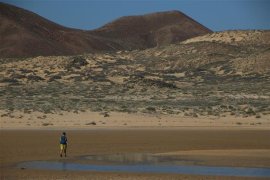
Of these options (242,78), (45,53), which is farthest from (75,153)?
(45,53)

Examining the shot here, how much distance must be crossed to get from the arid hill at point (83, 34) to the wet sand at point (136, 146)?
3310 inches

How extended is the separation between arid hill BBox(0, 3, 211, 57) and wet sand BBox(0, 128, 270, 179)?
84.1 meters

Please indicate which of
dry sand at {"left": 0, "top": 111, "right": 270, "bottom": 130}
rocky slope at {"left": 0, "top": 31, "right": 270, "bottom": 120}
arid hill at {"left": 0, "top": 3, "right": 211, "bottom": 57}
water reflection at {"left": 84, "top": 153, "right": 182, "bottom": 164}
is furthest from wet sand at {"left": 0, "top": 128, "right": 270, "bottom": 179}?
arid hill at {"left": 0, "top": 3, "right": 211, "bottom": 57}

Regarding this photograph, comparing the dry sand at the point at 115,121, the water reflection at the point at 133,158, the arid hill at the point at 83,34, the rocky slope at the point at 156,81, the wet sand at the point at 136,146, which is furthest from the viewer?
the arid hill at the point at 83,34

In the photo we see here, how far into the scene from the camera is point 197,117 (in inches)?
1517

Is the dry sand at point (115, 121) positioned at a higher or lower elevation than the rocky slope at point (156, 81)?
lower

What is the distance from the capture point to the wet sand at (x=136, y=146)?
54.9 ft

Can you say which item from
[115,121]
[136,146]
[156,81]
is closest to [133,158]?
[136,146]

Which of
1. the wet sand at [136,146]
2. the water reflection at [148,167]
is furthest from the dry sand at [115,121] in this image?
the water reflection at [148,167]

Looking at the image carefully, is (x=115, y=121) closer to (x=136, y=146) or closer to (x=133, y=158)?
(x=136, y=146)

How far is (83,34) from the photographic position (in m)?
139

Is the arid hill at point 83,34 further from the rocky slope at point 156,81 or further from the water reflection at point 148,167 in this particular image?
the water reflection at point 148,167

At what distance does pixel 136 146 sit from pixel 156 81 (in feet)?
115

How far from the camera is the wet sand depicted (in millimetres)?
16734
